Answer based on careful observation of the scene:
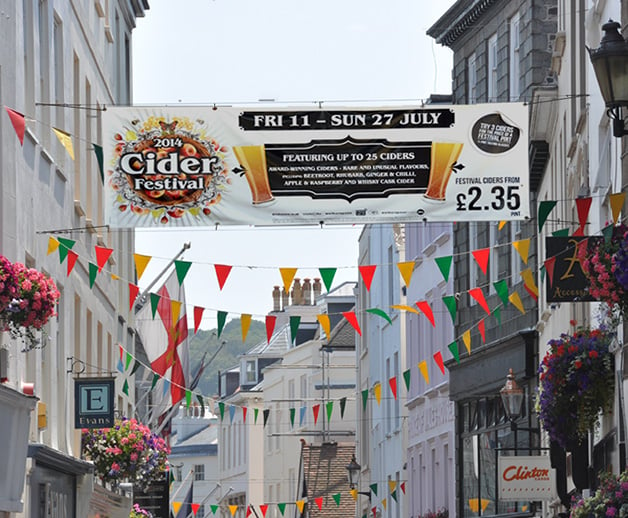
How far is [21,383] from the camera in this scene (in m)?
19.1

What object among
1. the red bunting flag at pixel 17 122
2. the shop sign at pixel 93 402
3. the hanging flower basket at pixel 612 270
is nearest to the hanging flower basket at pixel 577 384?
the hanging flower basket at pixel 612 270

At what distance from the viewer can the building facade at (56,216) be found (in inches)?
727

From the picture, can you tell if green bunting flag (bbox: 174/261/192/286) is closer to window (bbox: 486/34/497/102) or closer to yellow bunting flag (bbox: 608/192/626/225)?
yellow bunting flag (bbox: 608/192/626/225)

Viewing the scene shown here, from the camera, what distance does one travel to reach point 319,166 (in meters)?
19.9

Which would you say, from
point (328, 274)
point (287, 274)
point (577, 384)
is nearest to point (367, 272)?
point (328, 274)

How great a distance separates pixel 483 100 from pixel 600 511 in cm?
2146

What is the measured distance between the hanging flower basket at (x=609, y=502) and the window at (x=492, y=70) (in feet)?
65.3

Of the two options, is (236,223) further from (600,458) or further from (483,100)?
(483,100)

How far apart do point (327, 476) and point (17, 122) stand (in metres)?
45.0

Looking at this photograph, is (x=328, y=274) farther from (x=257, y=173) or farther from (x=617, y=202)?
(x=617, y=202)

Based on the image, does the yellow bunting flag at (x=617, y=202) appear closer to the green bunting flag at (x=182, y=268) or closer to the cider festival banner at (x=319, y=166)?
the cider festival banner at (x=319, y=166)

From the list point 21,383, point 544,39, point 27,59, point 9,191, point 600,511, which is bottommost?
point 600,511

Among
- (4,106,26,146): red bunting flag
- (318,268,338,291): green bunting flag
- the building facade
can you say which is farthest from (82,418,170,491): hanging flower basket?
(4,106,26,146): red bunting flag

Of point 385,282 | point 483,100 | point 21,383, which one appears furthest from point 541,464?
point 385,282
